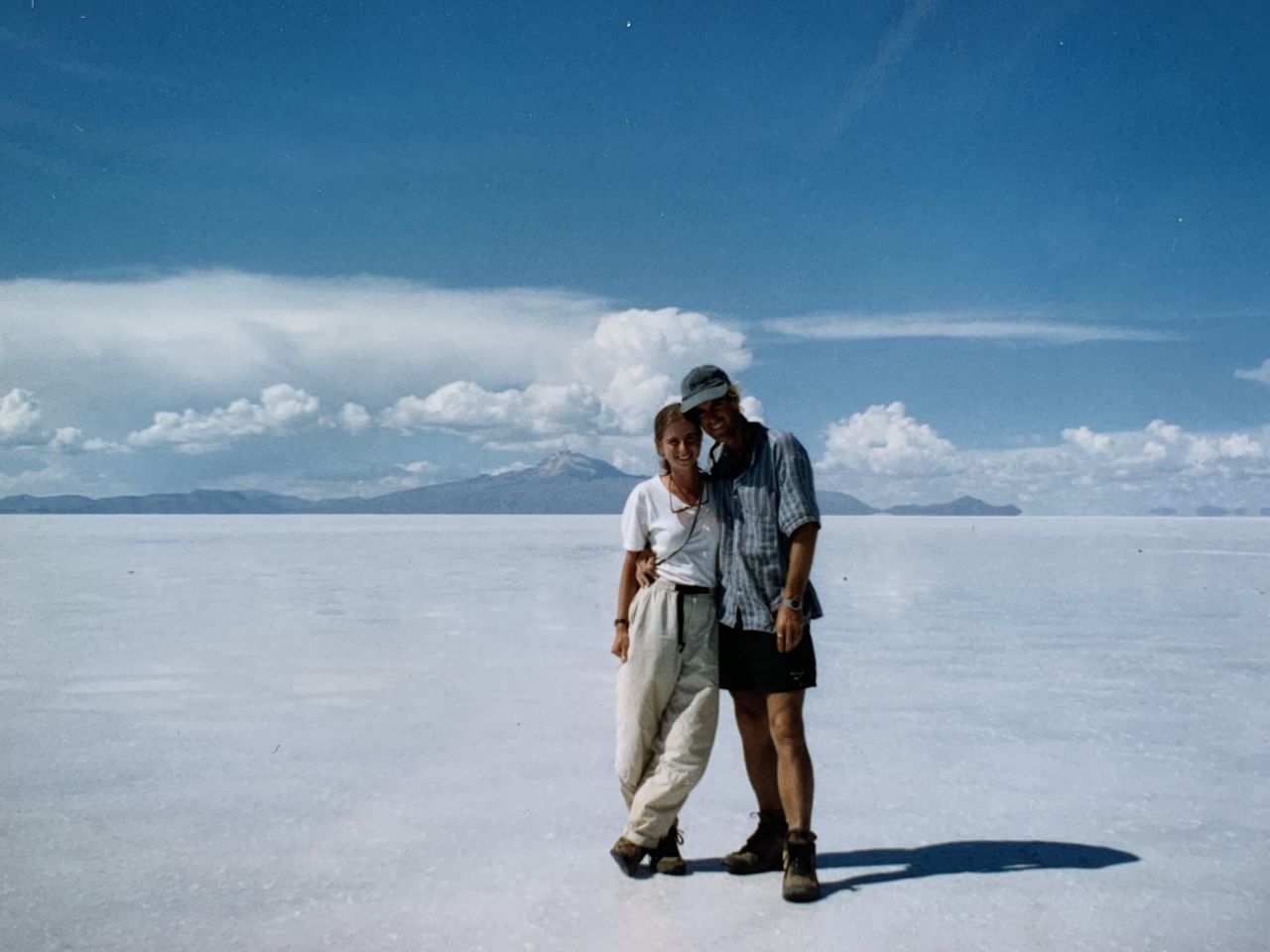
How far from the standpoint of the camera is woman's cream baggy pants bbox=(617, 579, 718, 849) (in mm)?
3041

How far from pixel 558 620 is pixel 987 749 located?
16.4 feet

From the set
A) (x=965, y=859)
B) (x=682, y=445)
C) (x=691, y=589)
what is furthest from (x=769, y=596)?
(x=965, y=859)

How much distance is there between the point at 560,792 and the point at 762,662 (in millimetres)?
1266

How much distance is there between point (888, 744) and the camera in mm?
4660

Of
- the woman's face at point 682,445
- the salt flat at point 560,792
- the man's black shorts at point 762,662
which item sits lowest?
the salt flat at point 560,792

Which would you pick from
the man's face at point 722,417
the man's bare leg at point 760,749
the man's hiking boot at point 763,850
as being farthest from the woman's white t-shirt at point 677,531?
the man's hiking boot at point 763,850

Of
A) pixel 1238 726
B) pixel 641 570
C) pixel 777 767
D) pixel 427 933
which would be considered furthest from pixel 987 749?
pixel 427 933

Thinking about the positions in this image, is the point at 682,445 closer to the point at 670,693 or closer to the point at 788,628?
the point at 788,628

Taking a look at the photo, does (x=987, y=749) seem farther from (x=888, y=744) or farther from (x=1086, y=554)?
(x=1086, y=554)

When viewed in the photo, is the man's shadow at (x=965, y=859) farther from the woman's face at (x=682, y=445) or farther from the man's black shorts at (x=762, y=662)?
the woman's face at (x=682, y=445)

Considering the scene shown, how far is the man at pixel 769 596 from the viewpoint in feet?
9.53

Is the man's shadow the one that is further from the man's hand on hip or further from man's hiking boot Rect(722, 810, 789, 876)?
the man's hand on hip

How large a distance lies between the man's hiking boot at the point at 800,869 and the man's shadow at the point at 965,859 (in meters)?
0.14

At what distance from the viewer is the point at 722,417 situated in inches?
118
